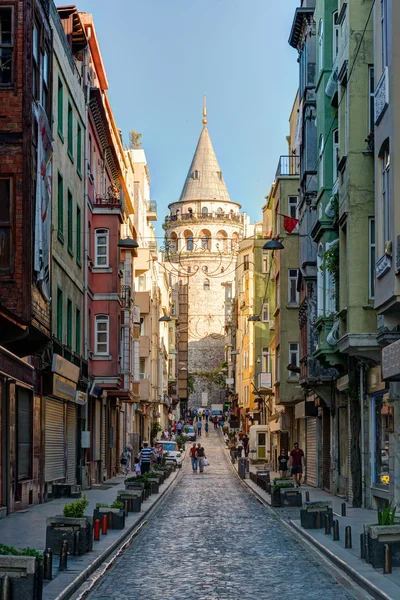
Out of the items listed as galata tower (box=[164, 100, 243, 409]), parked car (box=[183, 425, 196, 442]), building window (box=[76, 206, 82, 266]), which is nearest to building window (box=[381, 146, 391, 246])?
building window (box=[76, 206, 82, 266])

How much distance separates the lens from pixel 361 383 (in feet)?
93.8

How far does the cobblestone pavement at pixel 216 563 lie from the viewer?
13.8 m

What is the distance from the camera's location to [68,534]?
16922 millimetres

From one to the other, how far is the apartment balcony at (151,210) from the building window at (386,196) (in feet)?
216

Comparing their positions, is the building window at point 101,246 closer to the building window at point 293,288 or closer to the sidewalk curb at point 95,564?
the building window at point 293,288

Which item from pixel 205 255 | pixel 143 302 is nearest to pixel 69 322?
pixel 143 302

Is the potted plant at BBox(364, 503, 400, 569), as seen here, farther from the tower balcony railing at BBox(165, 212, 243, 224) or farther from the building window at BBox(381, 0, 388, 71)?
the tower balcony railing at BBox(165, 212, 243, 224)

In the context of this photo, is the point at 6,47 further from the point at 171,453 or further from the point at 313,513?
the point at 171,453

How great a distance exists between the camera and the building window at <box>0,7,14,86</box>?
22.9 m

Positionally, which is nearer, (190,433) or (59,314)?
(59,314)

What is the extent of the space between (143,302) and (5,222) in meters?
47.5

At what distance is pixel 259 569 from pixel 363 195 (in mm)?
11757

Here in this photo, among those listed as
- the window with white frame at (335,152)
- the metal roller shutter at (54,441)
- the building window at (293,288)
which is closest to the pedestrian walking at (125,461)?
the building window at (293,288)

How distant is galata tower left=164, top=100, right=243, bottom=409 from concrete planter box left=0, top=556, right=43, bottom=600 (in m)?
163
